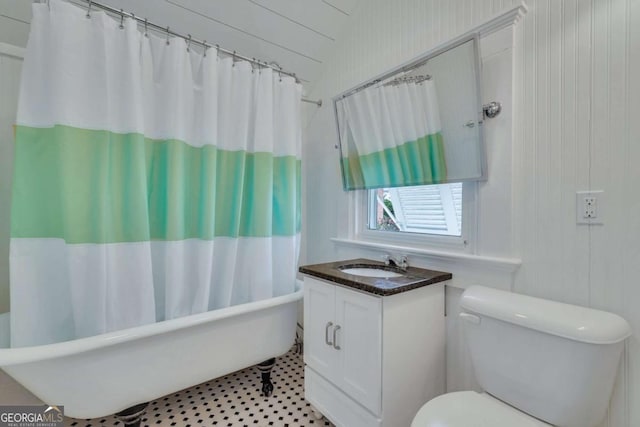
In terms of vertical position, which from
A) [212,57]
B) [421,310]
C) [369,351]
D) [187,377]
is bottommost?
[187,377]

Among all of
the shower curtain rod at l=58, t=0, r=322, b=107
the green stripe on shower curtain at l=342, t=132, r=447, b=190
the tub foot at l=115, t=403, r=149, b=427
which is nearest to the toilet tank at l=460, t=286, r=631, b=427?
the green stripe on shower curtain at l=342, t=132, r=447, b=190

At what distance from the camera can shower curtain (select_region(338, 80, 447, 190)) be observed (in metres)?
1.41

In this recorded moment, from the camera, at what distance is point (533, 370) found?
0.94 meters

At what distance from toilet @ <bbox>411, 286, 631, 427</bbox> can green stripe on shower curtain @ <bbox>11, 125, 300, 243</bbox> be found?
1.30 m

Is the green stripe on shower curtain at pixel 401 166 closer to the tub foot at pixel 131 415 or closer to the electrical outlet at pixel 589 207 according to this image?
the electrical outlet at pixel 589 207

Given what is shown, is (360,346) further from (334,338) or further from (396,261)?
(396,261)

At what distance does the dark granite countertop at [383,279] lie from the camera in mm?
1140

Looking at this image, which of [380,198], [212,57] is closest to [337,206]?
[380,198]

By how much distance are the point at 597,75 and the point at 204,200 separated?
182 cm

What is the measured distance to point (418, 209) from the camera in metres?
1.65

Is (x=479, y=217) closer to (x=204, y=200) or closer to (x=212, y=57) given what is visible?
(x=204, y=200)

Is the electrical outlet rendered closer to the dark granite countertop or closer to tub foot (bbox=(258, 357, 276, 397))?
the dark granite countertop

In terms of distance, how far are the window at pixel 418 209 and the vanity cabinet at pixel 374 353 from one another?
0.35 metres

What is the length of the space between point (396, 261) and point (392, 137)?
0.72 metres
